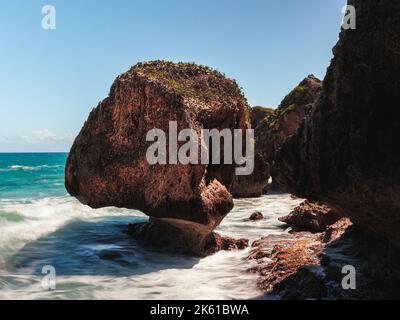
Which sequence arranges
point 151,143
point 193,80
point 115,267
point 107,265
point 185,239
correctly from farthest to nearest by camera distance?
point 193,80
point 185,239
point 151,143
point 107,265
point 115,267

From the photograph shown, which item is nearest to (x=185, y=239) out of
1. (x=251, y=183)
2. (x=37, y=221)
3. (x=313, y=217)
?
(x=313, y=217)

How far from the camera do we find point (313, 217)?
17875 mm

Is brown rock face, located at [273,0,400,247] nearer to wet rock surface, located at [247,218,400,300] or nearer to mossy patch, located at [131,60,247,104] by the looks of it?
wet rock surface, located at [247,218,400,300]

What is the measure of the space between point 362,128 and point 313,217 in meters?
9.17

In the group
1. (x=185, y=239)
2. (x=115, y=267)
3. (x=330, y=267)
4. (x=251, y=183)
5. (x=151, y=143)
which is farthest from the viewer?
(x=251, y=183)

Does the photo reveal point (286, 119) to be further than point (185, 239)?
Yes

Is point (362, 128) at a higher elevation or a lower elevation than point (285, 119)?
lower

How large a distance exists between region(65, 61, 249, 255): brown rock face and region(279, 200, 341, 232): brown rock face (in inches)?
153

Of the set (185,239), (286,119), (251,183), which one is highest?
(286,119)

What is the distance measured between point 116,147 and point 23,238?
19.1ft

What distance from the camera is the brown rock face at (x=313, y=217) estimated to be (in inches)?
691

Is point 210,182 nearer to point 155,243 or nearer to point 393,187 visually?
point 155,243

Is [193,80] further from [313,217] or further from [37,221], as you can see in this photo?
[37,221]
